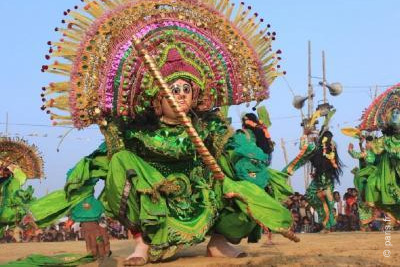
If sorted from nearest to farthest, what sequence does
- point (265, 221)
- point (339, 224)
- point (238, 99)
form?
point (265, 221)
point (238, 99)
point (339, 224)

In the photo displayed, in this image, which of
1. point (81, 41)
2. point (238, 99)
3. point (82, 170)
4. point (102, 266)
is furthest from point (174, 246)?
point (81, 41)

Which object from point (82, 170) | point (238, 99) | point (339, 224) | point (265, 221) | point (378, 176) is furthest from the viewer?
point (339, 224)

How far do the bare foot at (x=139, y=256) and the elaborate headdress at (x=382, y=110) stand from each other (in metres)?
6.56

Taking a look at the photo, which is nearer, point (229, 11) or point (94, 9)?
point (94, 9)

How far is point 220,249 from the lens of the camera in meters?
7.06

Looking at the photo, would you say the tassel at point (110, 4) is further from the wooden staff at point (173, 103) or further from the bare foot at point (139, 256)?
Result: the bare foot at point (139, 256)

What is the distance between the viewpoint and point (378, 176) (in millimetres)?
12344

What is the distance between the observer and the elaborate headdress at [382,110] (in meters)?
12.0

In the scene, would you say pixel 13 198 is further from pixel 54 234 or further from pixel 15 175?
pixel 54 234

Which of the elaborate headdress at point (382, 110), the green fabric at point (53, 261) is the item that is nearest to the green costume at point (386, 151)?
the elaborate headdress at point (382, 110)

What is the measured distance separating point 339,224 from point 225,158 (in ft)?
32.7

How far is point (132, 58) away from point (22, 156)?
6996 mm

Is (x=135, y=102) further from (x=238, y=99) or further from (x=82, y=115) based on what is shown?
(x=238, y=99)

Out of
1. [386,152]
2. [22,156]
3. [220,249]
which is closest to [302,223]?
[386,152]
